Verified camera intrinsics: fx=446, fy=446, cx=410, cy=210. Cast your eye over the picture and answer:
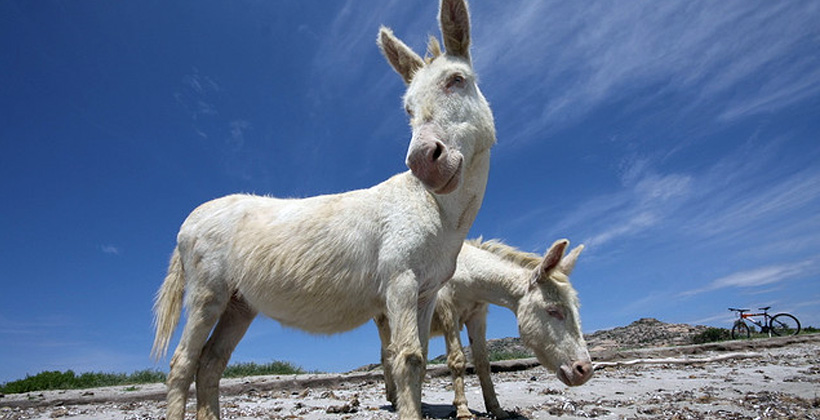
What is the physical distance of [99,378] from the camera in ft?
42.9

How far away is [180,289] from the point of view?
4.55 meters

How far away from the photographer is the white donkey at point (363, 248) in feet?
9.50

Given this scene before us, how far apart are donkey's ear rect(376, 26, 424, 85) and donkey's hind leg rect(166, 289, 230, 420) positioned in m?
2.54

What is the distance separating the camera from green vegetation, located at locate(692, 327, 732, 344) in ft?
60.9

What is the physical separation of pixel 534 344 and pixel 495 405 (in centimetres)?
99

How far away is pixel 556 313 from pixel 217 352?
13.3 feet

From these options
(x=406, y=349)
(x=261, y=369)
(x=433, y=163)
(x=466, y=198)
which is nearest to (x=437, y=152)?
(x=433, y=163)

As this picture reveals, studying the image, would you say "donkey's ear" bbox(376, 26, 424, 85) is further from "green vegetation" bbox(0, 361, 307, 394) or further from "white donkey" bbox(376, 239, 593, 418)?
"green vegetation" bbox(0, 361, 307, 394)

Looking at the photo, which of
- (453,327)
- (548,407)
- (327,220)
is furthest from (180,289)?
(548,407)

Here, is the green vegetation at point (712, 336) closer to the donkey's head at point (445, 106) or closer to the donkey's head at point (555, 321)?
the donkey's head at point (555, 321)

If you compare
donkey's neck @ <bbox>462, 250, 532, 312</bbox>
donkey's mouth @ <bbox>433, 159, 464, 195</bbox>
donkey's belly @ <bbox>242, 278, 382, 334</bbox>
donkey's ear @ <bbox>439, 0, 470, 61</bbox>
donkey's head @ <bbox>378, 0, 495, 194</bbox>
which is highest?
donkey's ear @ <bbox>439, 0, 470, 61</bbox>

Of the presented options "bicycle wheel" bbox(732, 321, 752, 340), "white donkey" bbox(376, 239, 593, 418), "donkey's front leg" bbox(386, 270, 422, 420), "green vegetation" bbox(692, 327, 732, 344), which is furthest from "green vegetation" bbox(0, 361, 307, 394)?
"bicycle wheel" bbox(732, 321, 752, 340)

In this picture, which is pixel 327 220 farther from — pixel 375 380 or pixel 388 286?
pixel 375 380

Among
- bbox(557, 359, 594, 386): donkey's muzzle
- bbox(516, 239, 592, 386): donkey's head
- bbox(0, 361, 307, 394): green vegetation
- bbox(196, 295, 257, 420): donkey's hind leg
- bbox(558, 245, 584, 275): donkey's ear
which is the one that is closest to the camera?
bbox(196, 295, 257, 420): donkey's hind leg
